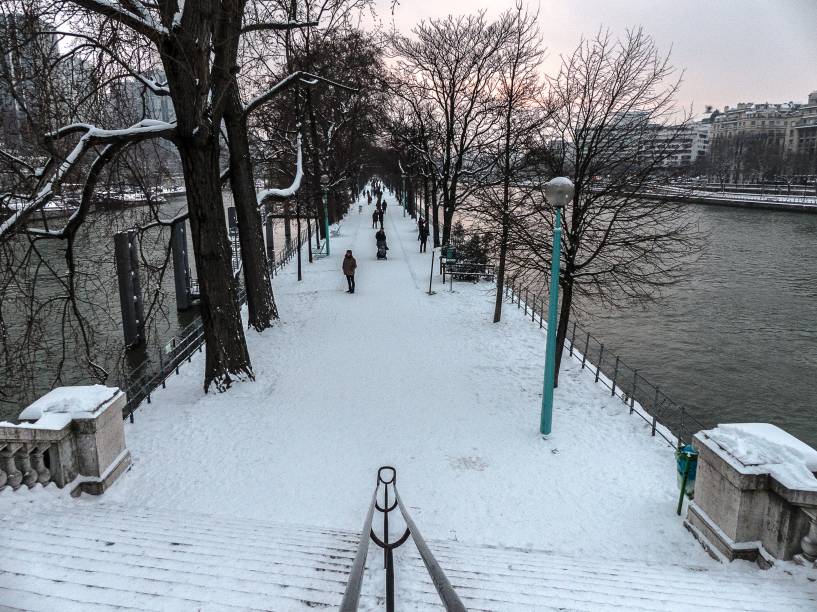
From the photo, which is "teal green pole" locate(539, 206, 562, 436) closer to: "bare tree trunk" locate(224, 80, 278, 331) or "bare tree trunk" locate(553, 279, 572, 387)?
"bare tree trunk" locate(553, 279, 572, 387)

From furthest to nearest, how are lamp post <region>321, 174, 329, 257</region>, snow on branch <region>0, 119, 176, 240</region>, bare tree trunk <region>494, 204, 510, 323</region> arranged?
lamp post <region>321, 174, 329, 257</region>
bare tree trunk <region>494, 204, 510, 323</region>
snow on branch <region>0, 119, 176, 240</region>

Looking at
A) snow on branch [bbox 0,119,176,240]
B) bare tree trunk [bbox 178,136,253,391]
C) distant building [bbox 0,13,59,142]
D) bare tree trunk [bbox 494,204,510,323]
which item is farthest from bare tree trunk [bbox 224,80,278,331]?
distant building [bbox 0,13,59,142]

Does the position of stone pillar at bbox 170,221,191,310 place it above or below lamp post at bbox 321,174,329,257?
below

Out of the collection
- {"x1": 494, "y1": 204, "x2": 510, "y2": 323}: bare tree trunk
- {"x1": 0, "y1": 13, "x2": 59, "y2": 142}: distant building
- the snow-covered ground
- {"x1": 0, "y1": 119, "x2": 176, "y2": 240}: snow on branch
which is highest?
{"x1": 0, "y1": 13, "x2": 59, "y2": 142}: distant building

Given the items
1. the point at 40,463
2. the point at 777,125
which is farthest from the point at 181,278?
the point at 777,125

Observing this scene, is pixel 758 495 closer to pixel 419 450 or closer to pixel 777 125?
pixel 419 450

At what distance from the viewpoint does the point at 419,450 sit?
844 centimetres

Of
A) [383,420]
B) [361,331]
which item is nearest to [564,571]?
[383,420]

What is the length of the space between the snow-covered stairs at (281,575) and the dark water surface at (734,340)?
953 cm

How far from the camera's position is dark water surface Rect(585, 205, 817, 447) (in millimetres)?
14242

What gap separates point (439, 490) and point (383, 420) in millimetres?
2397

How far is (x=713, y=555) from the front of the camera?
580 cm

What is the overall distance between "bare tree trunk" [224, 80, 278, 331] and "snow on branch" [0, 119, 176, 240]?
4567mm

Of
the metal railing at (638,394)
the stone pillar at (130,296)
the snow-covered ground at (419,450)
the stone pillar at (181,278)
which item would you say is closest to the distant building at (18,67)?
the snow-covered ground at (419,450)
